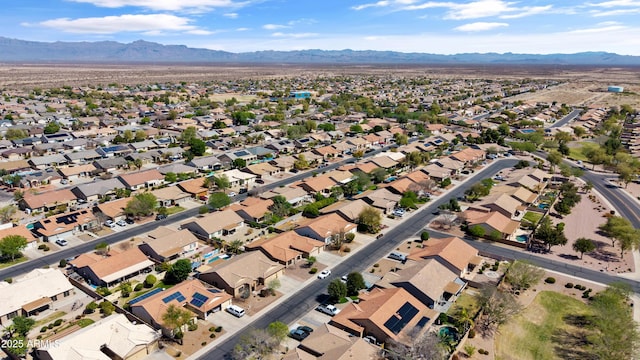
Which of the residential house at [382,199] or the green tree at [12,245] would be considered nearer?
the green tree at [12,245]

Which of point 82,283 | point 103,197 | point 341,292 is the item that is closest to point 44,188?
point 103,197

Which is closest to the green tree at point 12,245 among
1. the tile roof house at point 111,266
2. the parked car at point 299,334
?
the tile roof house at point 111,266

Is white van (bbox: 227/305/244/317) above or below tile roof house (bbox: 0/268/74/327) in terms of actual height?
below

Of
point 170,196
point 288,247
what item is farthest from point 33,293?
point 170,196

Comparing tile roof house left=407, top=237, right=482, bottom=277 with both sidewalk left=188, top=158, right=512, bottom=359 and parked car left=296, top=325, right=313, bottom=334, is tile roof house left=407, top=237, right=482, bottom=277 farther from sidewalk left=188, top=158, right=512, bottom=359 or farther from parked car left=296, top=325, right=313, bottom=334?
parked car left=296, top=325, right=313, bottom=334

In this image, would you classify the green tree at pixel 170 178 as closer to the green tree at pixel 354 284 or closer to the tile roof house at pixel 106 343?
the tile roof house at pixel 106 343

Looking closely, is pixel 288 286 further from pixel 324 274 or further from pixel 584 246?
pixel 584 246

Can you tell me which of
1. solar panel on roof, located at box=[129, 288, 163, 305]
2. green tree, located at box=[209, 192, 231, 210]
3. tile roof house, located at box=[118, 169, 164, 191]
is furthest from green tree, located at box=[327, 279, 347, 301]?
tile roof house, located at box=[118, 169, 164, 191]
